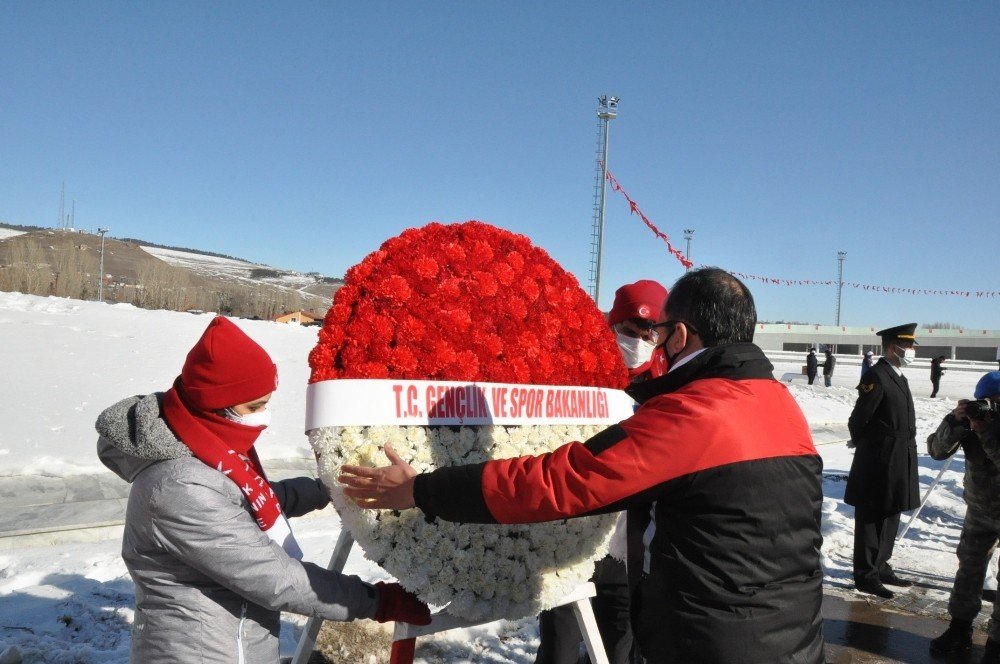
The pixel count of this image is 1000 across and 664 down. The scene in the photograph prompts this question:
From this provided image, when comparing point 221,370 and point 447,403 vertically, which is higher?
point 221,370

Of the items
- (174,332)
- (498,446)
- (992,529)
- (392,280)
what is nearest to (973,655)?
(992,529)

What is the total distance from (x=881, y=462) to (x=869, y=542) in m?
0.64

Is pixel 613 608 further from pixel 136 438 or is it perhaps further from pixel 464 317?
pixel 136 438

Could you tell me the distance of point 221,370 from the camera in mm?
2023

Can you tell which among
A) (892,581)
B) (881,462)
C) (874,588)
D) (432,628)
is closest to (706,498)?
(432,628)

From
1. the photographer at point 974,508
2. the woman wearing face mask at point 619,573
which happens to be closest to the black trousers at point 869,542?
the photographer at point 974,508

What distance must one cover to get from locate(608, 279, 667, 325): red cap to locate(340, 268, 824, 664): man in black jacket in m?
1.28

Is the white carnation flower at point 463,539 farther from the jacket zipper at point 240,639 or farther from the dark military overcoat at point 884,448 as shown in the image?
the dark military overcoat at point 884,448

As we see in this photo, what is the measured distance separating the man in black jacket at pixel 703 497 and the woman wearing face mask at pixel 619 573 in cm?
71

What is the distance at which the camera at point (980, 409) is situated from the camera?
176 inches

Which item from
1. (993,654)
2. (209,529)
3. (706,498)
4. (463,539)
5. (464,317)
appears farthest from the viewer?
(993,654)

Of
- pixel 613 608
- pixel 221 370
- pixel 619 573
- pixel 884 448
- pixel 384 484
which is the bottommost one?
pixel 613 608

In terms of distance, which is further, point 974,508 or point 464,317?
point 974,508

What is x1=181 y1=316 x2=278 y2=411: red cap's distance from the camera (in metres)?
2.02
